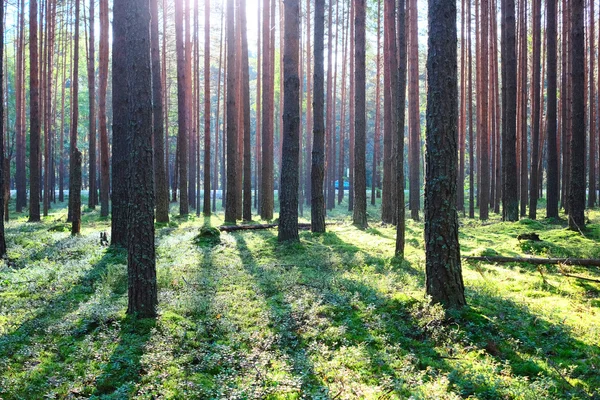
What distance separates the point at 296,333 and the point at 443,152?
3.01 m

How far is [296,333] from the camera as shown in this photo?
561 centimetres

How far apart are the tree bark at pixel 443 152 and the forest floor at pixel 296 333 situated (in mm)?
484

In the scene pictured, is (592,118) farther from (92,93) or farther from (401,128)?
(92,93)

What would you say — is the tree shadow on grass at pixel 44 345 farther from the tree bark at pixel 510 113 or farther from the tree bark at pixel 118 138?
the tree bark at pixel 510 113

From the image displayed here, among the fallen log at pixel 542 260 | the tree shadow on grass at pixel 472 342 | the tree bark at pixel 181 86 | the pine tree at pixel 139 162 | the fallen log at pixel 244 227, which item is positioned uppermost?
the tree bark at pixel 181 86

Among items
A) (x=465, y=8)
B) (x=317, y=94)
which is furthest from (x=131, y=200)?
(x=465, y=8)

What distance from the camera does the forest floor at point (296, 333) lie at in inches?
166

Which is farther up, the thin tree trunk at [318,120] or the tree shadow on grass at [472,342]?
the thin tree trunk at [318,120]

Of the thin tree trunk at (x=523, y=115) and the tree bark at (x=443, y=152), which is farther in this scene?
the thin tree trunk at (x=523, y=115)

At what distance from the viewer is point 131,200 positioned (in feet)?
19.4

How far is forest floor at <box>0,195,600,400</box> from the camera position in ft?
13.8

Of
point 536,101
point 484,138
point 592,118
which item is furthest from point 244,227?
point 592,118

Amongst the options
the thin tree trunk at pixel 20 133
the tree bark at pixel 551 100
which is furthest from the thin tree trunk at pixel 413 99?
the thin tree trunk at pixel 20 133

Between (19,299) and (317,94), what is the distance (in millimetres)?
9391
